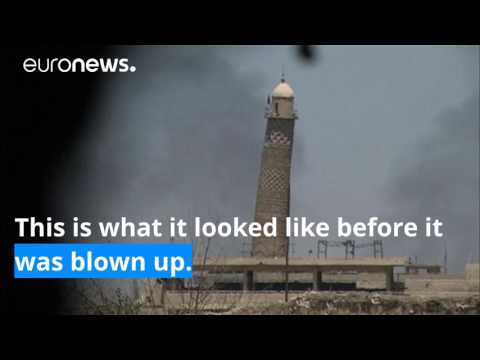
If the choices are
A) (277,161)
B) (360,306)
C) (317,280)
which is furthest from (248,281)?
(360,306)

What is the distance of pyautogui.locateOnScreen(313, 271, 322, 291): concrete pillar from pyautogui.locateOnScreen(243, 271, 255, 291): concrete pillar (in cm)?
339

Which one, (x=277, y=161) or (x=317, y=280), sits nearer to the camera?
(x=317, y=280)

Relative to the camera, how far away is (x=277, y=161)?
60.9 meters

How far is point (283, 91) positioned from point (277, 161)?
4.44 m

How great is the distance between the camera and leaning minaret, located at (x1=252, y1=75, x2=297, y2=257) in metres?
59.9

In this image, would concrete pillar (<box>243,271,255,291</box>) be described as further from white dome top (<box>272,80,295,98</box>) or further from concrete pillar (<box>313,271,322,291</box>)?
white dome top (<box>272,80,295,98</box>)

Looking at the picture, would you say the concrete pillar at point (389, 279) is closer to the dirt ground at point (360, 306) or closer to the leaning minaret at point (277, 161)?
the leaning minaret at point (277, 161)

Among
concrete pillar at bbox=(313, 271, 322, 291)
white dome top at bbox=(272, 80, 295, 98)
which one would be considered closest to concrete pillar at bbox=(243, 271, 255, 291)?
concrete pillar at bbox=(313, 271, 322, 291)

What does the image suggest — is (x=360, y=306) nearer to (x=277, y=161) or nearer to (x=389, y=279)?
(x=389, y=279)
